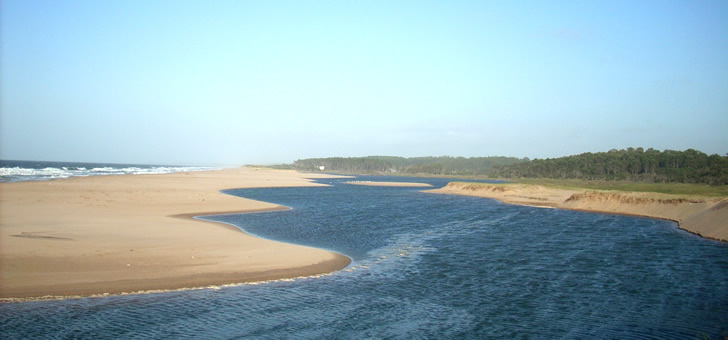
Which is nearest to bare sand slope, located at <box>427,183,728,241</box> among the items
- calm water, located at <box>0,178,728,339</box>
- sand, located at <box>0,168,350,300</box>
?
calm water, located at <box>0,178,728,339</box>

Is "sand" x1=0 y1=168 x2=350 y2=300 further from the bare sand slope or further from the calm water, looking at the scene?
the bare sand slope

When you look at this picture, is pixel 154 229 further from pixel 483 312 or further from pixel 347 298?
pixel 483 312

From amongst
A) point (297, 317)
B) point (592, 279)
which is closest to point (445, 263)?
point (592, 279)

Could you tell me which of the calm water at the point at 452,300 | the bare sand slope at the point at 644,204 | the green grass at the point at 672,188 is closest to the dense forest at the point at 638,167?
the green grass at the point at 672,188

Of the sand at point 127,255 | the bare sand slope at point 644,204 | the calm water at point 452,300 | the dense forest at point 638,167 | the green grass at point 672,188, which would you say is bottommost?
the calm water at point 452,300

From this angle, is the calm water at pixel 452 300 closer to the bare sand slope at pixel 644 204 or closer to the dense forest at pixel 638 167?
the bare sand slope at pixel 644 204

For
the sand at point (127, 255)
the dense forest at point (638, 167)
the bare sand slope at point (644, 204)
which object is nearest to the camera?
the sand at point (127, 255)

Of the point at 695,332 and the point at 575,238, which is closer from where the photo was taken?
the point at 695,332
